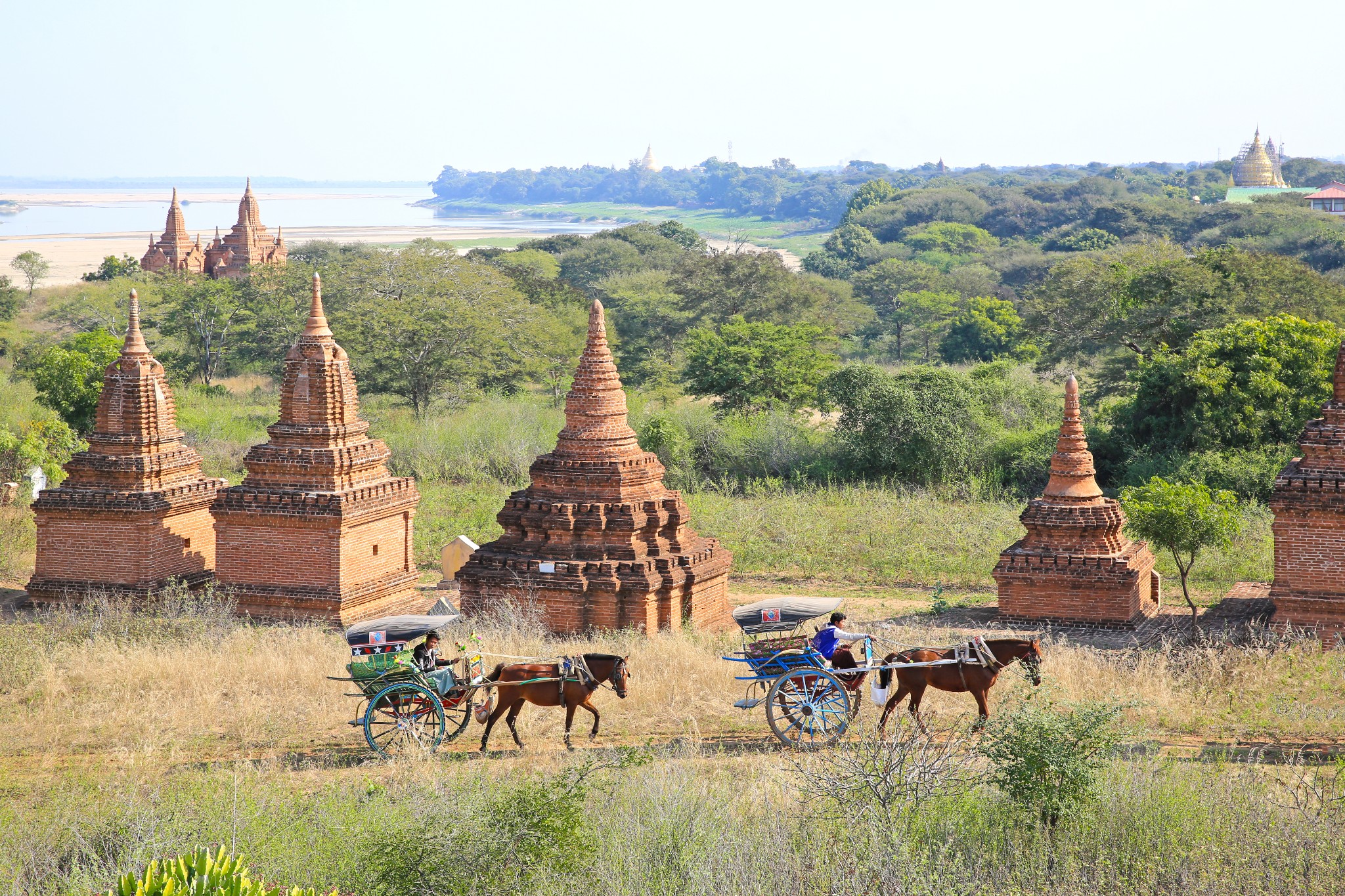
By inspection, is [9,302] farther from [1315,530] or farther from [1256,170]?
[1256,170]

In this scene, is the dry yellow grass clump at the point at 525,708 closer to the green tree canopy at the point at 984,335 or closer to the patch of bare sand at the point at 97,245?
the green tree canopy at the point at 984,335

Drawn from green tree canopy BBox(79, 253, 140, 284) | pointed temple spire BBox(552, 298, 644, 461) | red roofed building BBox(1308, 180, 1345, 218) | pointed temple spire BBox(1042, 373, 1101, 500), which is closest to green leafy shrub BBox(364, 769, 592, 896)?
pointed temple spire BBox(552, 298, 644, 461)

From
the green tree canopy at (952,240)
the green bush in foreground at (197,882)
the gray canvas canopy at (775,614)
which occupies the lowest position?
the green bush in foreground at (197,882)

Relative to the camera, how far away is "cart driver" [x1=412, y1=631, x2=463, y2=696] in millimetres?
14102

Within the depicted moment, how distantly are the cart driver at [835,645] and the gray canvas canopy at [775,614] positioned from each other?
77 centimetres

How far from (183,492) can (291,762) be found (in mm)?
9400

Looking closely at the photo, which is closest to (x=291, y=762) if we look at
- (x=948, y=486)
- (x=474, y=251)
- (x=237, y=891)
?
(x=237, y=891)

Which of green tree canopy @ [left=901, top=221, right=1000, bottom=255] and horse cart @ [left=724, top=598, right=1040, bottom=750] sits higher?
green tree canopy @ [left=901, top=221, right=1000, bottom=255]

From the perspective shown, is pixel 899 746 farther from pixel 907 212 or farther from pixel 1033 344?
pixel 907 212

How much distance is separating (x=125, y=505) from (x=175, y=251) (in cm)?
4814

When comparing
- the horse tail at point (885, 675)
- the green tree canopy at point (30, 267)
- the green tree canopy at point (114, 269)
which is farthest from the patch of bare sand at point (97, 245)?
the horse tail at point (885, 675)

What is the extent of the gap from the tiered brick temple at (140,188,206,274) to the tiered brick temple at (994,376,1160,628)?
52.6 metres

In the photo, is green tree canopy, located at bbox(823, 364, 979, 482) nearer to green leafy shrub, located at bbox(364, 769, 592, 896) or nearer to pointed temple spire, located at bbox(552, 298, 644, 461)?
pointed temple spire, located at bbox(552, 298, 644, 461)

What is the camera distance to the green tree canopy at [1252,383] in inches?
1172
